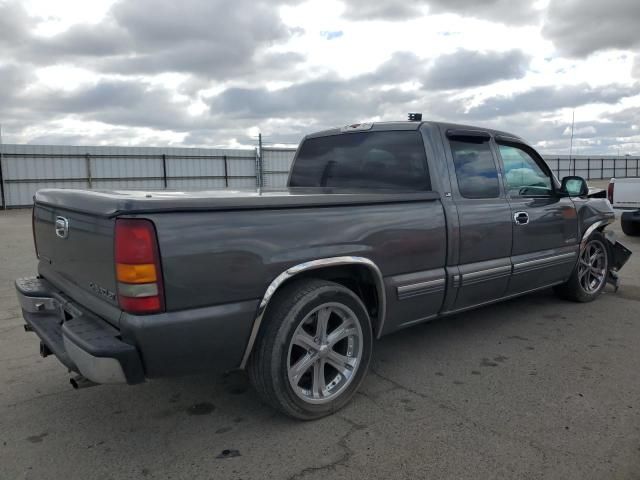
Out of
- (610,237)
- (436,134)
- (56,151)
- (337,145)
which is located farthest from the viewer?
(56,151)

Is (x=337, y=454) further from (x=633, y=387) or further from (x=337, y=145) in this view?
(x=337, y=145)

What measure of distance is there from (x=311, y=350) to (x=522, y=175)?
2730 millimetres

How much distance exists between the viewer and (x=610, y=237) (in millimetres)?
5703

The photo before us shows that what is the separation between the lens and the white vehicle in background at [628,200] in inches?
386

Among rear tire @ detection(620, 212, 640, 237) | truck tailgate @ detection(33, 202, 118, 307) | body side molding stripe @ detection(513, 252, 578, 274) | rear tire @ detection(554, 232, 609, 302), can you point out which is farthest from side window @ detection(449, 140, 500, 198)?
rear tire @ detection(620, 212, 640, 237)

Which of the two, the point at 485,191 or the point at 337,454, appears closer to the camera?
the point at 337,454

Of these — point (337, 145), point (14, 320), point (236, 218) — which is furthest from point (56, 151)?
point (236, 218)

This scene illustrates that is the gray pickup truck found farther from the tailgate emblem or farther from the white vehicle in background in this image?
the white vehicle in background

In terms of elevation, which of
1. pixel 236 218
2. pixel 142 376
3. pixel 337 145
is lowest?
pixel 142 376

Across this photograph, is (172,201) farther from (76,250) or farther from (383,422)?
(383,422)

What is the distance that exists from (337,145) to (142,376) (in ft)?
8.77

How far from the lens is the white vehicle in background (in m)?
9.81

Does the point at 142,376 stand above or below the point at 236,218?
below

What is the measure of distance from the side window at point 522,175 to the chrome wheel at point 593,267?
1099mm
